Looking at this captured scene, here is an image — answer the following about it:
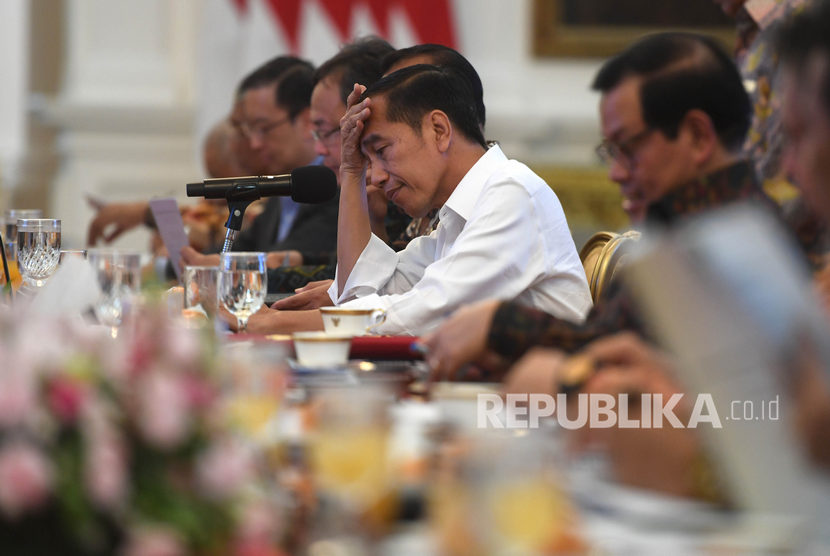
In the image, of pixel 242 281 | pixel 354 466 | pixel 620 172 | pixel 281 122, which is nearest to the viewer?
pixel 354 466

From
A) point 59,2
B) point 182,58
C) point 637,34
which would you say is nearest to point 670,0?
point 637,34

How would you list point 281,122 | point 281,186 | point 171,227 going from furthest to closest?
point 281,122 < point 171,227 < point 281,186

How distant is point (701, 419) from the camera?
3.40 ft

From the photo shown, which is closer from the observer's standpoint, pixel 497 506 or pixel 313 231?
pixel 497 506

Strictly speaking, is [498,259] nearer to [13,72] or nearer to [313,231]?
[313,231]

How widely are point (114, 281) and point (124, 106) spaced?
471 cm

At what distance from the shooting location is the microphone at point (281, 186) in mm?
2471

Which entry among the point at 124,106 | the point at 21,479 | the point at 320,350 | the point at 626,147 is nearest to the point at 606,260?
the point at 626,147

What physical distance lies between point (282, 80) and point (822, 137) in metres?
2.92

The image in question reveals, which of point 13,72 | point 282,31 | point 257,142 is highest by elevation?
point 282,31

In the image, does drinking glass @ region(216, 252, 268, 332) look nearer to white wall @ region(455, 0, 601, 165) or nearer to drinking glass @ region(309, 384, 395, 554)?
drinking glass @ region(309, 384, 395, 554)

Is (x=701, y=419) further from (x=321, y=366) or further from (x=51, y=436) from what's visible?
(x=321, y=366)

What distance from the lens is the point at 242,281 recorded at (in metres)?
2.01

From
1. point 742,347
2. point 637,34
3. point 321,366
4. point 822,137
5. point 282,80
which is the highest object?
point 637,34
